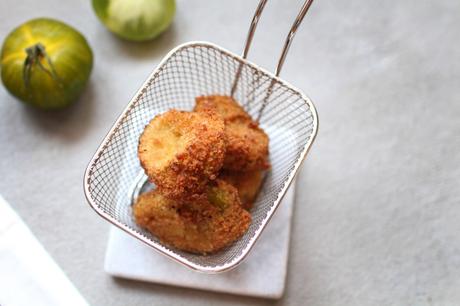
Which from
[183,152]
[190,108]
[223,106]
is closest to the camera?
[183,152]

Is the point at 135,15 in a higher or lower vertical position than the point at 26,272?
higher

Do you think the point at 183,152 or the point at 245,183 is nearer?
the point at 183,152

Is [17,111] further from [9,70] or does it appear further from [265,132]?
[265,132]

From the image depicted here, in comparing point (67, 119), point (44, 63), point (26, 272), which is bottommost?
point (26, 272)

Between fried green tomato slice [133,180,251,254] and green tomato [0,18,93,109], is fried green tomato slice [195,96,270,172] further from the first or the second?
green tomato [0,18,93,109]

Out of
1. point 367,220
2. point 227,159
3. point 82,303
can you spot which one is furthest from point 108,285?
point 367,220

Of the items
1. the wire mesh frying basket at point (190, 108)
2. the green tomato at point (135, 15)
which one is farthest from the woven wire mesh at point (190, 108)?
the green tomato at point (135, 15)

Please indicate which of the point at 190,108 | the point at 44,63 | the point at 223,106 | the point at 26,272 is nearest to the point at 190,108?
the point at 190,108

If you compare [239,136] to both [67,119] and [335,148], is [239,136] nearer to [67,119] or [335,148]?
[335,148]
